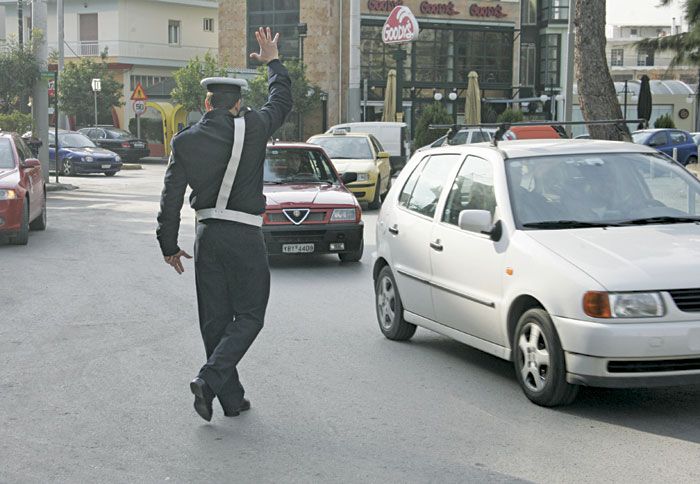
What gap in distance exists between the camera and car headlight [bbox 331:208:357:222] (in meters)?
14.4

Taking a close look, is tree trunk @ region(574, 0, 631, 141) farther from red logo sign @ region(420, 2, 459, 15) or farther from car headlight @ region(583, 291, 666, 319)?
red logo sign @ region(420, 2, 459, 15)

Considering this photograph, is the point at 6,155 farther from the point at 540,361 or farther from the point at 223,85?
the point at 540,361

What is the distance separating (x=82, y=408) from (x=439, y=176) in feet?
10.9

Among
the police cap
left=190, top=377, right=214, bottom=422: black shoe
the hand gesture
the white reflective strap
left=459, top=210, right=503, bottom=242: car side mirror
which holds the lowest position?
left=190, top=377, right=214, bottom=422: black shoe

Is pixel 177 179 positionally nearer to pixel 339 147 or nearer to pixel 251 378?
pixel 251 378

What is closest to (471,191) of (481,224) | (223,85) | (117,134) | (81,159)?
(481,224)

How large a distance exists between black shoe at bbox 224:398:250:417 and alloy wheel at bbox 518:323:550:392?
66.7 inches

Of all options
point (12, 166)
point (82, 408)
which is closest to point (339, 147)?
point (12, 166)

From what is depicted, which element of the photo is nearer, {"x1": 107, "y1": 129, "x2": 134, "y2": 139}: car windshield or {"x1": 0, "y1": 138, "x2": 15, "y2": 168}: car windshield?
{"x1": 0, "y1": 138, "x2": 15, "y2": 168}: car windshield

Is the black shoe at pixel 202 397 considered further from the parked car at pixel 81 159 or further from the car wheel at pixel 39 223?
the parked car at pixel 81 159

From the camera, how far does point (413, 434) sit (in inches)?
250

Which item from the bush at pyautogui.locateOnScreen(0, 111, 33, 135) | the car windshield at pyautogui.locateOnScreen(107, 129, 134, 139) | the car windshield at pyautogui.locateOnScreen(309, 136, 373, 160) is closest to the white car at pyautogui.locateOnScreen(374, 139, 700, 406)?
the car windshield at pyautogui.locateOnScreen(309, 136, 373, 160)

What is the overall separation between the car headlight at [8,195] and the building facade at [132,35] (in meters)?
48.8

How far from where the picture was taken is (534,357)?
7.04 m
